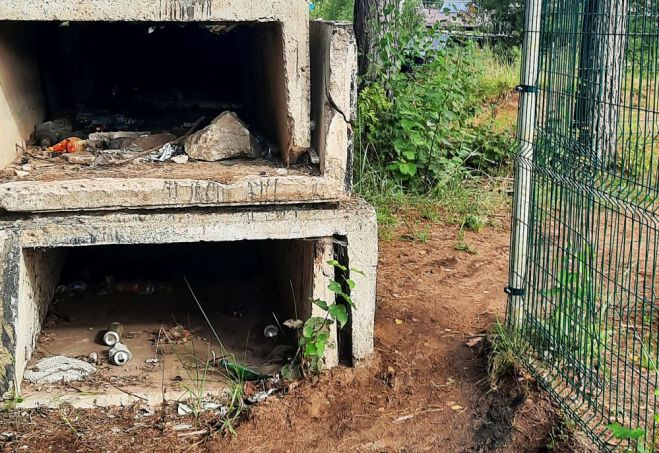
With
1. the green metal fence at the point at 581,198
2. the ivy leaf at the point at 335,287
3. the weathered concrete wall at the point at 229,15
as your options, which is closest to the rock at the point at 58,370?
the ivy leaf at the point at 335,287

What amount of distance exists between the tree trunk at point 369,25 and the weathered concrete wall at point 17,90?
9.36 feet

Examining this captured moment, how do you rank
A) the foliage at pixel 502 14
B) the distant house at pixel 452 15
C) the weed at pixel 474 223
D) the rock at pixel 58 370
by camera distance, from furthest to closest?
1. the foliage at pixel 502 14
2. the distant house at pixel 452 15
3. the weed at pixel 474 223
4. the rock at pixel 58 370

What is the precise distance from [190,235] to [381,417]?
1.14 m

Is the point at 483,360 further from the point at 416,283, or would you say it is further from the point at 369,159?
the point at 369,159

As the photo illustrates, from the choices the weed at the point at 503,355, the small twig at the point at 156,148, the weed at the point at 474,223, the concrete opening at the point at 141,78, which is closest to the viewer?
the weed at the point at 503,355

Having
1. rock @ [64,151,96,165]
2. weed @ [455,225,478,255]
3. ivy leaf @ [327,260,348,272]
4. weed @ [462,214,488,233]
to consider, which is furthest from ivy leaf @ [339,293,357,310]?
weed @ [462,214,488,233]

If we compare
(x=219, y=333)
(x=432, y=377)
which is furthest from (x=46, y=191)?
(x=432, y=377)

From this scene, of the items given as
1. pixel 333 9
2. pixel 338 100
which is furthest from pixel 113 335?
pixel 333 9

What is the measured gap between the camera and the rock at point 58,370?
3.81m

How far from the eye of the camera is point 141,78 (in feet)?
22.0

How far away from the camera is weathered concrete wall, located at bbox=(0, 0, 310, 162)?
3.38 m

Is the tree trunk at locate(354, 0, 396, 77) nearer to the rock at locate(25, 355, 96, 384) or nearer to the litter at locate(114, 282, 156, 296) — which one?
the litter at locate(114, 282, 156, 296)

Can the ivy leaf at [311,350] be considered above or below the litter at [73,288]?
above

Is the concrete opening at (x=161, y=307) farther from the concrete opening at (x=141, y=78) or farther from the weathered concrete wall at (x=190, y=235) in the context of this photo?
the concrete opening at (x=141, y=78)
